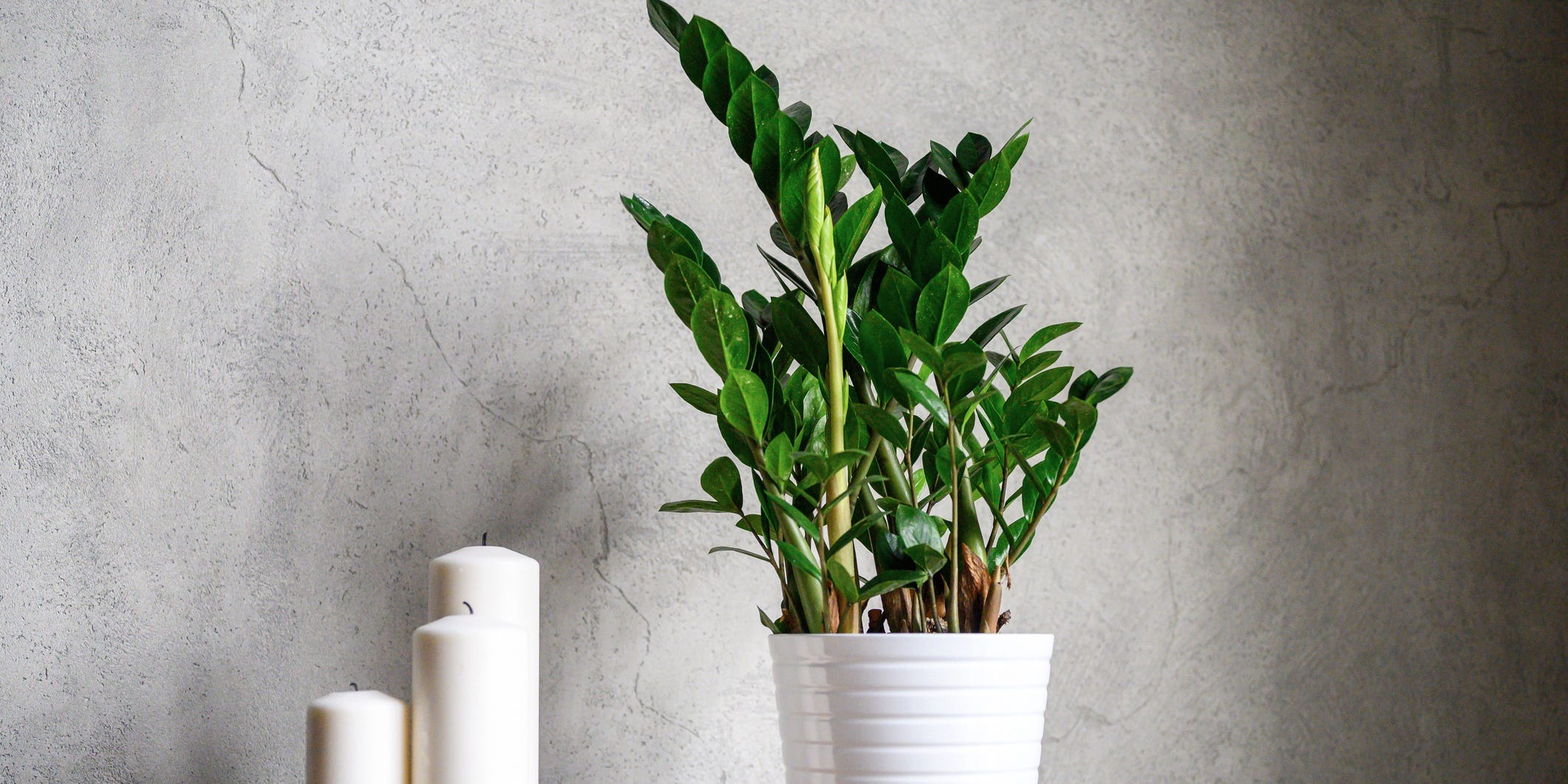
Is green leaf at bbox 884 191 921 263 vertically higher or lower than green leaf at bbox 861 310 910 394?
higher

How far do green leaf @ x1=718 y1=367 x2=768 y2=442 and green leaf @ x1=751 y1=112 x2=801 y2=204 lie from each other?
0.47ft

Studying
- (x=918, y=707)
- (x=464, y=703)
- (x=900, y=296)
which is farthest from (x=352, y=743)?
(x=900, y=296)

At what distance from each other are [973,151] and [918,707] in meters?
0.42

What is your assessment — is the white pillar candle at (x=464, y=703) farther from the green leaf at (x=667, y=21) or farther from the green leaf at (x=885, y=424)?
the green leaf at (x=667, y=21)

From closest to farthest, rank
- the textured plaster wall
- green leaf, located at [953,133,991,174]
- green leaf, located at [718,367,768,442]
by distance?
green leaf, located at [718,367,768,442]
green leaf, located at [953,133,991,174]
the textured plaster wall

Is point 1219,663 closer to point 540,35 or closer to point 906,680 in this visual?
point 906,680

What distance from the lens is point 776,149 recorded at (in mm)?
767

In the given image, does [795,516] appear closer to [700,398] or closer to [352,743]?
[700,398]

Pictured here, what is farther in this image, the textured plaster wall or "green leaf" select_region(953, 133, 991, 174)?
the textured plaster wall

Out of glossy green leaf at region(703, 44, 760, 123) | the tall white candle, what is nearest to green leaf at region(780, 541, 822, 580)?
the tall white candle

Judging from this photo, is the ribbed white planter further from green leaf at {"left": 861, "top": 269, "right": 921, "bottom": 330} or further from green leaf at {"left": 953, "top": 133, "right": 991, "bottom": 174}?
green leaf at {"left": 953, "top": 133, "right": 991, "bottom": 174}

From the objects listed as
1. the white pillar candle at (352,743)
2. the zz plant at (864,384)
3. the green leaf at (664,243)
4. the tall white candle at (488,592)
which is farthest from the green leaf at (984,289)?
the white pillar candle at (352,743)

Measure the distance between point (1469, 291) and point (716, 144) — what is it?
0.83m

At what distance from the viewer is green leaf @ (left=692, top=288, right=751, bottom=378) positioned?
74 cm
